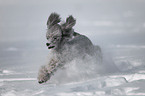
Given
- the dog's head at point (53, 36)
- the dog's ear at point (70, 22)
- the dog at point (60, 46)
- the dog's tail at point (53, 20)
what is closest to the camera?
the dog at point (60, 46)

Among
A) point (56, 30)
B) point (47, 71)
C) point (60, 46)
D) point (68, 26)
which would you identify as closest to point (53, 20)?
point (56, 30)

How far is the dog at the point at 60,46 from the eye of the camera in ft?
23.4

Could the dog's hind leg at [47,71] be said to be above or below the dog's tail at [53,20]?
below

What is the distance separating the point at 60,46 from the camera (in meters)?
7.50

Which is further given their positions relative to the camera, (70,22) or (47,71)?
(70,22)

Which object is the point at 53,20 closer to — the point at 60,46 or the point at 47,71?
the point at 60,46

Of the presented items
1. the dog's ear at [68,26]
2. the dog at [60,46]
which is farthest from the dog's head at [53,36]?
the dog's ear at [68,26]

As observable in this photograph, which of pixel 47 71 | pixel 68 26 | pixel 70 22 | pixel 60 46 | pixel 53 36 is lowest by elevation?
pixel 47 71

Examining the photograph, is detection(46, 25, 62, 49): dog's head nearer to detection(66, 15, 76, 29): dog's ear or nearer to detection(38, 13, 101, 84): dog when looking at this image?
detection(38, 13, 101, 84): dog

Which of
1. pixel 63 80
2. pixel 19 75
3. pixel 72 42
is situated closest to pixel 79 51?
pixel 72 42

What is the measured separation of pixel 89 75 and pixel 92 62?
0.82m

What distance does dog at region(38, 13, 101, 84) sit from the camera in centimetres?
712

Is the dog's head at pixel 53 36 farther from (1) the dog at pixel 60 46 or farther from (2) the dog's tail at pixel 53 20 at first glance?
(2) the dog's tail at pixel 53 20

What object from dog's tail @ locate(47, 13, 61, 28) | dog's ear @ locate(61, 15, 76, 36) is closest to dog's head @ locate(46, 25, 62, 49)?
dog's tail @ locate(47, 13, 61, 28)
